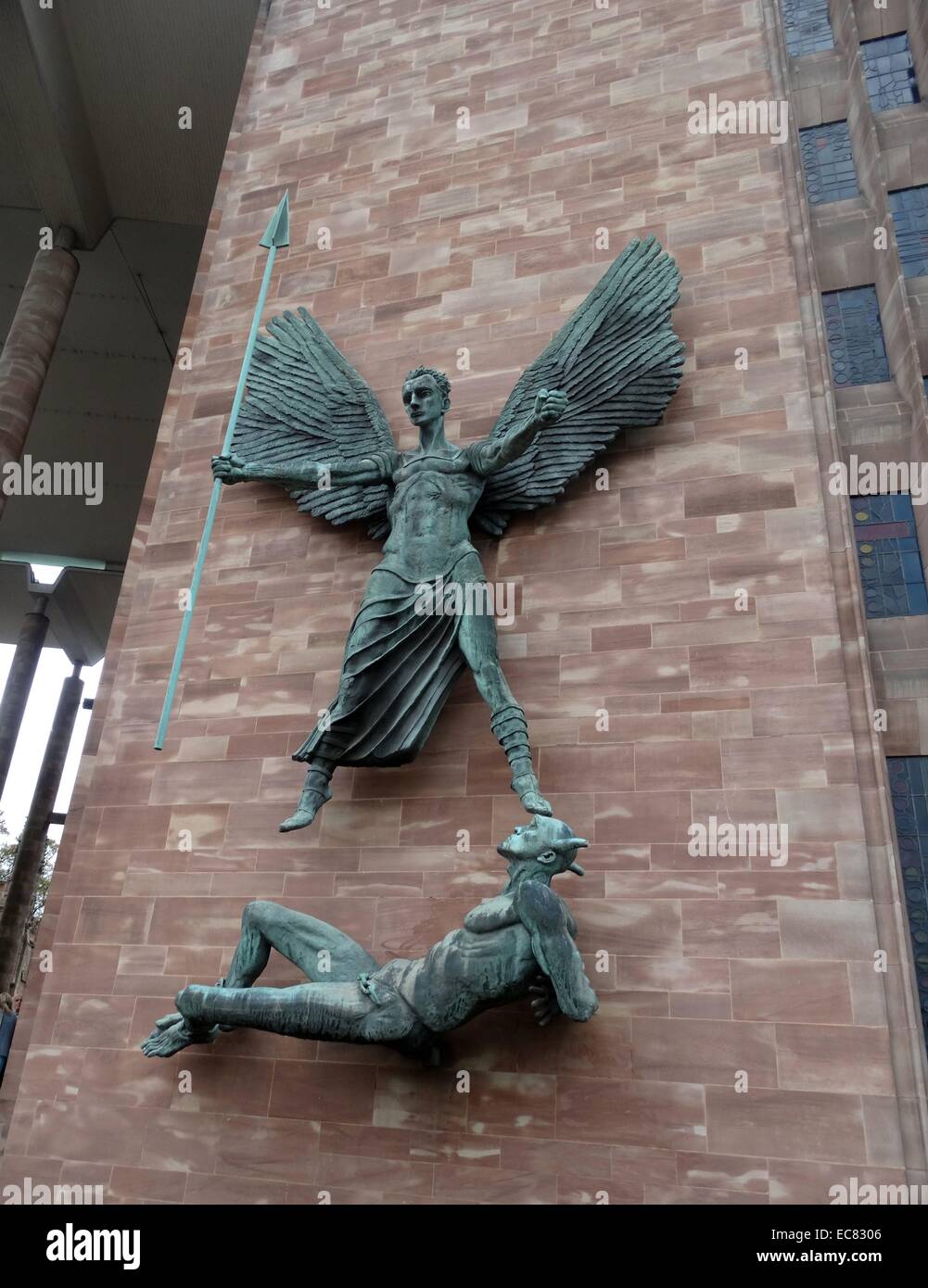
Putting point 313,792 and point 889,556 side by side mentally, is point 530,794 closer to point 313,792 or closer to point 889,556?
point 313,792

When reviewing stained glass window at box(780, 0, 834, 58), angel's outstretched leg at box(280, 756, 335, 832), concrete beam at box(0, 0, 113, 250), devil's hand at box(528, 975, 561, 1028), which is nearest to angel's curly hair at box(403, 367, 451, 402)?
angel's outstretched leg at box(280, 756, 335, 832)

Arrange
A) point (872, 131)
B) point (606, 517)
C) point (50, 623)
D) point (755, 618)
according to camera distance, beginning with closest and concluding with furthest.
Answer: point (755, 618), point (606, 517), point (872, 131), point (50, 623)

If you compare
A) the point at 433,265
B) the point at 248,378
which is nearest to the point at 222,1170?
the point at 248,378

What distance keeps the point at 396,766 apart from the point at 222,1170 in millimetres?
2722

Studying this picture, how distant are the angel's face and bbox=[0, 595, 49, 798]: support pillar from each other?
18.4 m

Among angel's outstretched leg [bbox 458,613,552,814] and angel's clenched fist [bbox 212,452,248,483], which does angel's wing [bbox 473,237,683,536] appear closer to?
angel's outstretched leg [bbox 458,613,552,814]

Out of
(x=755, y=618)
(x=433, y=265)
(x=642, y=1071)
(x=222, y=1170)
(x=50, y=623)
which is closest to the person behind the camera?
(x=642, y=1071)

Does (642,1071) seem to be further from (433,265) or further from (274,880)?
(433,265)

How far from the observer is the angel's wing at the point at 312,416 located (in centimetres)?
809

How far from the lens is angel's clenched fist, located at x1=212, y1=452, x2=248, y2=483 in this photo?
24.6 feet

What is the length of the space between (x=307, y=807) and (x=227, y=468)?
264cm

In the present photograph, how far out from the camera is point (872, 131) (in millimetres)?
8805

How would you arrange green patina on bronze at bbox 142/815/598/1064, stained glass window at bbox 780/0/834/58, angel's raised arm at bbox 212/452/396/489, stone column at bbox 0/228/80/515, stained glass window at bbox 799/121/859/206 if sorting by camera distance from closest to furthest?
green patina on bronze at bbox 142/815/598/1064, angel's raised arm at bbox 212/452/396/489, stained glass window at bbox 799/121/859/206, stained glass window at bbox 780/0/834/58, stone column at bbox 0/228/80/515

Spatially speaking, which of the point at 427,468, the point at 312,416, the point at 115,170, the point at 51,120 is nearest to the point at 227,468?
the point at 312,416
